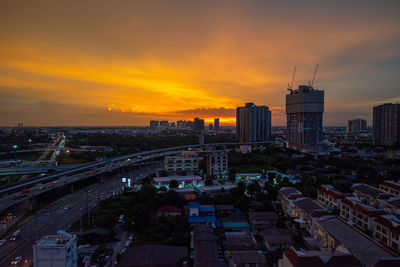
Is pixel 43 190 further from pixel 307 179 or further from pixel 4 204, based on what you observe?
pixel 307 179

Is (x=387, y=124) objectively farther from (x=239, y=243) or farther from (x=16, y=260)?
(x=16, y=260)

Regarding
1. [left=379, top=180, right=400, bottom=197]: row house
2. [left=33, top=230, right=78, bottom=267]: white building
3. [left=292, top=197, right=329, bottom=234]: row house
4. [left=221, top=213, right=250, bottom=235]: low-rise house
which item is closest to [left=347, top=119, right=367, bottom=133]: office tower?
[left=379, top=180, right=400, bottom=197]: row house

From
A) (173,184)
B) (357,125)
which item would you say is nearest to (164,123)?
(357,125)

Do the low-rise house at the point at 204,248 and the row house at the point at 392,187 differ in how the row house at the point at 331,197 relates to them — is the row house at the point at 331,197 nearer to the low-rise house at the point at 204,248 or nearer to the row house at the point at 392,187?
the row house at the point at 392,187

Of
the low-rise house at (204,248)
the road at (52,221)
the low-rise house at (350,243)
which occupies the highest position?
the low-rise house at (350,243)

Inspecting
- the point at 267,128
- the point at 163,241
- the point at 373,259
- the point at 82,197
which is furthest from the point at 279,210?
the point at 267,128

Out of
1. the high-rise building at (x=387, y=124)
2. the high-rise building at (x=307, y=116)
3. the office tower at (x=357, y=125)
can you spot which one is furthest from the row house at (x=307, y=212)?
the office tower at (x=357, y=125)
